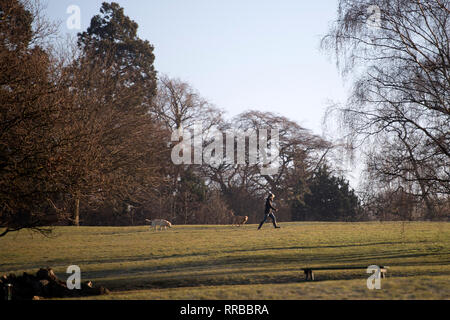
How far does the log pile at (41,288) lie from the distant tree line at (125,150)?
53.7 inches

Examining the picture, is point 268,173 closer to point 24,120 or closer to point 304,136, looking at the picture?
point 304,136

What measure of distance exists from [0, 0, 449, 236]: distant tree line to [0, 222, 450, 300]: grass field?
6.08 feet

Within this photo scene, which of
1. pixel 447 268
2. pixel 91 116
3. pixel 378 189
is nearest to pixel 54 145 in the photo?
pixel 378 189

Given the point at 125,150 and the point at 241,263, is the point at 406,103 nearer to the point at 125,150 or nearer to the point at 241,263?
the point at 241,263

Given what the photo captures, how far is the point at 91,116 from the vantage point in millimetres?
29297

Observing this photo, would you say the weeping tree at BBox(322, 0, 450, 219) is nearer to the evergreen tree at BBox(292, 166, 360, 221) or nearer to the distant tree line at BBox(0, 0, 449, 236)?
the distant tree line at BBox(0, 0, 449, 236)

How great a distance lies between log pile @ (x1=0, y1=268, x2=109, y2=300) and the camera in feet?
40.8

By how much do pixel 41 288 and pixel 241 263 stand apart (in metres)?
6.64

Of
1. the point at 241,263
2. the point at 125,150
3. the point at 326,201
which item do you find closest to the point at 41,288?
the point at 241,263

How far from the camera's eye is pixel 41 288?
1284 cm

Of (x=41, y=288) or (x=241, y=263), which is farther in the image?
(x=241, y=263)

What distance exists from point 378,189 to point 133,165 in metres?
22.0

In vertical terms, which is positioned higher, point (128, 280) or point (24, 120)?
point (24, 120)

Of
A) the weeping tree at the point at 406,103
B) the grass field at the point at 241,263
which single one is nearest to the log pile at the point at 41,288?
the grass field at the point at 241,263
